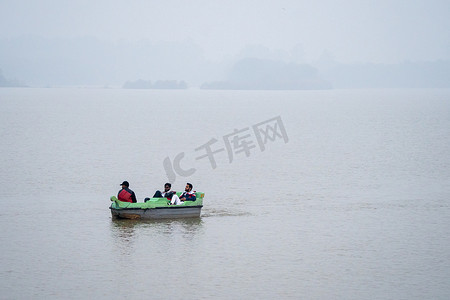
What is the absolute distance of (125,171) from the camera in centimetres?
4253

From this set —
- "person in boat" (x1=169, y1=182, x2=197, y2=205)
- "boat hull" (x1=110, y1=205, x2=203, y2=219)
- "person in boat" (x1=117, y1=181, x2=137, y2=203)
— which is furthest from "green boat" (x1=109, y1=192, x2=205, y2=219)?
"person in boat" (x1=117, y1=181, x2=137, y2=203)

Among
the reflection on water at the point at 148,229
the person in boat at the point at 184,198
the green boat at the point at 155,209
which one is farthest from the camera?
the person in boat at the point at 184,198

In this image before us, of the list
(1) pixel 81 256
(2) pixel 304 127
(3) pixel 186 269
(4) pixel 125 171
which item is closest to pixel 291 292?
(3) pixel 186 269

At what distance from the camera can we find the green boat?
27.1m

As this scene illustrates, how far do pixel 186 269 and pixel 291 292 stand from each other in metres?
3.85

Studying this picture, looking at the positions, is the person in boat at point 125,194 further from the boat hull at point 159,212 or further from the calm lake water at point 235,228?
the calm lake water at point 235,228

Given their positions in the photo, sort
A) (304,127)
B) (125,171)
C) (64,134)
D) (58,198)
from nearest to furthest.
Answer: (58,198)
(125,171)
(64,134)
(304,127)

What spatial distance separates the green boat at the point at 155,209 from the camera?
88.8 ft

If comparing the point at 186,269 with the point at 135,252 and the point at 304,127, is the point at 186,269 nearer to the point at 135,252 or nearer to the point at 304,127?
the point at 135,252

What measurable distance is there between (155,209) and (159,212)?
0.25 metres

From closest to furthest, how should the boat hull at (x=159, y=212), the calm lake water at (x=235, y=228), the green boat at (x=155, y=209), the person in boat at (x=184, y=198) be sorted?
the calm lake water at (x=235, y=228)
the green boat at (x=155, y=209)
the boat hull at (x=159, y=212)
the person in boat at (x=184, y=198)

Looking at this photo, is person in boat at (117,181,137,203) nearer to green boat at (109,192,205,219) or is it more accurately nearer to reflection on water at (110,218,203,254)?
green boat at (109,192,205,219)

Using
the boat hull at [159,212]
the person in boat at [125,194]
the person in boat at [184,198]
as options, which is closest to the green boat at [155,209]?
the boat hull at [159,212]

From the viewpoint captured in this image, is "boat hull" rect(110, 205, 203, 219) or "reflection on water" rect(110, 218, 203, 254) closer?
"reflection on water" rect(110, 218, 203, 254)
